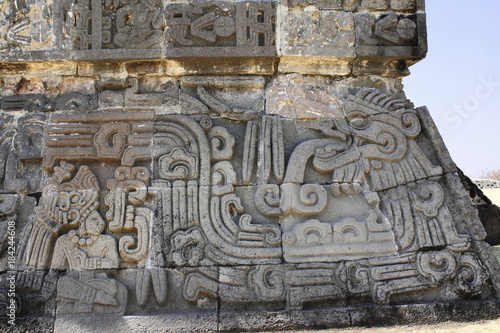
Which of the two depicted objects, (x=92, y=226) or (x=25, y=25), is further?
(x=25, y=25)

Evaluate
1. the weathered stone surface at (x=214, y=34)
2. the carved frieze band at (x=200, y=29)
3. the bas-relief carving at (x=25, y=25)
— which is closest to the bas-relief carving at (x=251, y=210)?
the weathered stone surface at (x=214, y=34)

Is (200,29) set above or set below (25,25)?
below

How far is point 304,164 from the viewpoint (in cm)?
394

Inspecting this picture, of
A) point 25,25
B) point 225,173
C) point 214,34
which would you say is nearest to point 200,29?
point 214,34

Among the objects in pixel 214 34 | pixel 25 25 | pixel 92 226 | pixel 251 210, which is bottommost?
pixel 92 226

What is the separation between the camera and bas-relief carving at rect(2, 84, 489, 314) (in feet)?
11.8

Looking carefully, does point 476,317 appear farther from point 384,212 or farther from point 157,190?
point 157,190

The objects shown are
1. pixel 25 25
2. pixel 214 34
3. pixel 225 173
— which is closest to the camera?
pixel 225 173

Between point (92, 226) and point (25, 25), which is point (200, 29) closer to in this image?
point (25, 25)

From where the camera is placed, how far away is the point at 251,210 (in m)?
3.86

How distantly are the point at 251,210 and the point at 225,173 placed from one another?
0.42 metres

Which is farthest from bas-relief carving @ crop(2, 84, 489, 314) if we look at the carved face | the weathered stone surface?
the weathered stone surface

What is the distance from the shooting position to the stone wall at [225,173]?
3.57m

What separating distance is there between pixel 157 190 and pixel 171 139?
20.1 inches
